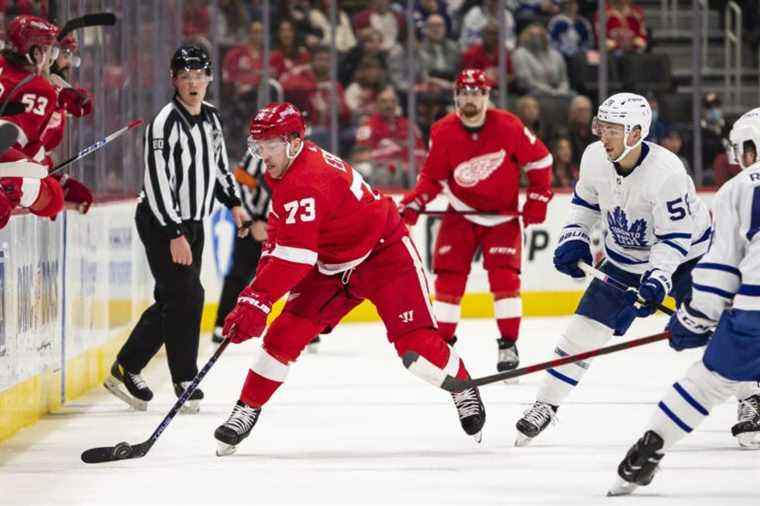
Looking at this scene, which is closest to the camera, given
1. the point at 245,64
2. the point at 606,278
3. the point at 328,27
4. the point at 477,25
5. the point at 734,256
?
the point at 734,256

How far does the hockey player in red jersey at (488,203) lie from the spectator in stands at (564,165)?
3.18 metres

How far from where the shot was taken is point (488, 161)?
6.81 meters

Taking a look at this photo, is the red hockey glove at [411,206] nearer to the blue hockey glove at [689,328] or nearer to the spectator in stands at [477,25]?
→ the blue hockey glove at [689,328]

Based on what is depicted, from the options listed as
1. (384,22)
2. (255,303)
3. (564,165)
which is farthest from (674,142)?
(255,303)

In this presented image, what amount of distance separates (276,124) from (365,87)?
5.67 metres

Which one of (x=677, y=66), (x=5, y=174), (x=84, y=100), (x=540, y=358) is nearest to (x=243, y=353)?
(x=540, y=358)

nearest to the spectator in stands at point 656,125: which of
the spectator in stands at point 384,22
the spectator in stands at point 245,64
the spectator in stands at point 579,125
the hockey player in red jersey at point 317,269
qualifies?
the spectator in stands at point 579,125

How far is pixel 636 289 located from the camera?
15.6ft

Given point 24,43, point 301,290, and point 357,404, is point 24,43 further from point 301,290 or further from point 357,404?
point 357,404

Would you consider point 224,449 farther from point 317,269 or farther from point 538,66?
point 538,66

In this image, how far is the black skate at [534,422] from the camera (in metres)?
4.85

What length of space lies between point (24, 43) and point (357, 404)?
6.43 feet

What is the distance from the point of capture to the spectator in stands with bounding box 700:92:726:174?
10270 mm

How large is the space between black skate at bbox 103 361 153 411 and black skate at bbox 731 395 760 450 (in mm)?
2167
